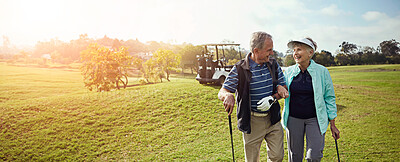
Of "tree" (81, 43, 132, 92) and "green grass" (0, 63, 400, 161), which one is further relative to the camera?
"tree" (81, 43, 132, 92)

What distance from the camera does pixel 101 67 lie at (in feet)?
25.3

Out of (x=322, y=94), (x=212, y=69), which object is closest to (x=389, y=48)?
(x=212, y=69)

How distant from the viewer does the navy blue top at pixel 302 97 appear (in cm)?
237

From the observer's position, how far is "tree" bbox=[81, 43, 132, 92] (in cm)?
753

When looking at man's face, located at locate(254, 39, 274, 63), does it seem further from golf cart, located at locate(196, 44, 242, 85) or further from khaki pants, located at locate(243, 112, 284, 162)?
golf cart, located at locate(196, 44, 242, 85)

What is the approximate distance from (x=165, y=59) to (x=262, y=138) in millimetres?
10337

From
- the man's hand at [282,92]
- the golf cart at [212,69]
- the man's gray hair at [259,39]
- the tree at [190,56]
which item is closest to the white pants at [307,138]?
the man's hand at [282,92]

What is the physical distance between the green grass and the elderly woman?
1.77 m

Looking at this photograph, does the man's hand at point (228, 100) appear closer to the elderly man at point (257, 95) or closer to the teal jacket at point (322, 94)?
the elderly man at point (257, 95)

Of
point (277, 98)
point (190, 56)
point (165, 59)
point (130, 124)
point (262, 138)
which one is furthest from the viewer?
point (190, 56)

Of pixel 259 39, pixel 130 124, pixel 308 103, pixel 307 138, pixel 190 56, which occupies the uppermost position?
pixel 190 56

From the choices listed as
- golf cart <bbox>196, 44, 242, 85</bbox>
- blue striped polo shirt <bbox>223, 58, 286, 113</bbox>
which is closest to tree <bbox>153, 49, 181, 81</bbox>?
golf cart <bbox>196, 44, 242, 85</bbox>

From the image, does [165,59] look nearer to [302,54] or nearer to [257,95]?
[302,54]

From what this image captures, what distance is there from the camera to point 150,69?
38.4 ft
